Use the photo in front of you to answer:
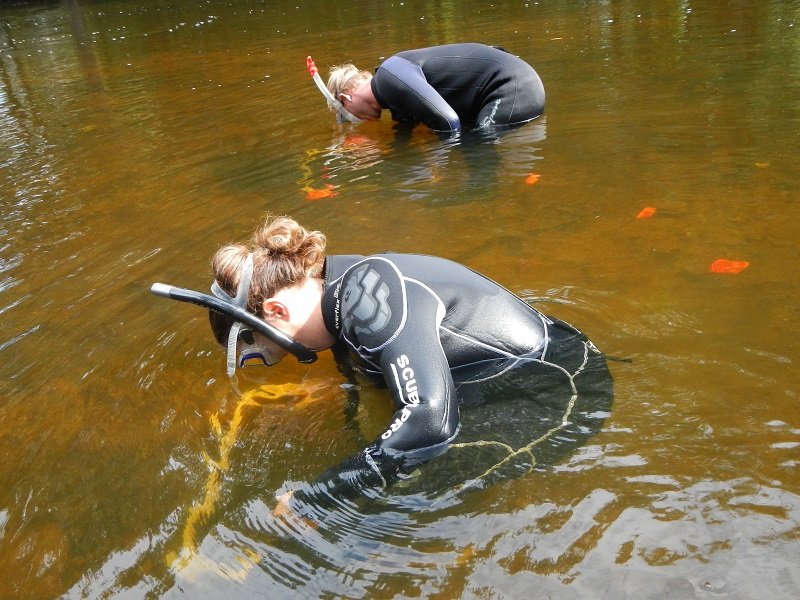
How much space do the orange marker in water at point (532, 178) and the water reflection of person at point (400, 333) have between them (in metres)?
1.92

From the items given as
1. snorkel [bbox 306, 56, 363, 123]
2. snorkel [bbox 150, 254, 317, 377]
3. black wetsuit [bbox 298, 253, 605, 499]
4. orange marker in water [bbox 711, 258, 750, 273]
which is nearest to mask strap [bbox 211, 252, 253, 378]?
snorkel [bbox 150, 254, 317, 377]

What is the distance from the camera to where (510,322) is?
252 cm

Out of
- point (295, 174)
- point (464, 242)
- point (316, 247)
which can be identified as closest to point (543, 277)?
point (464, 242)

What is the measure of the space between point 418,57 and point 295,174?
1.36 metres

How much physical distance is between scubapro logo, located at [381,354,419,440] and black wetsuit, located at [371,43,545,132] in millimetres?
3439

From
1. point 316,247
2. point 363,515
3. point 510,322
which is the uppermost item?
point 316,247

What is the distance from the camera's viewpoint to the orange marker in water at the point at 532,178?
14.6 ft

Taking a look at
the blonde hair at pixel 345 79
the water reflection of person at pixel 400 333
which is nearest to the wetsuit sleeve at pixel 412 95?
the blonde hair at pixel 345 79

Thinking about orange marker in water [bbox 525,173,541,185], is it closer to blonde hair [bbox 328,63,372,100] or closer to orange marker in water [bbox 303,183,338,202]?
orange marker in water [bbox 303,183,338,202]

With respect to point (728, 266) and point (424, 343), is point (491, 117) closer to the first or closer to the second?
point (728, 266)

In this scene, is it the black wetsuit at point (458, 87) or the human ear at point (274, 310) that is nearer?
the human ear at point (274, 310)

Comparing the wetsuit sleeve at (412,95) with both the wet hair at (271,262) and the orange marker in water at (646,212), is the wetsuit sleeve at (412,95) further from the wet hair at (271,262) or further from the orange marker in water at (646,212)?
the wet hair at (271,262)

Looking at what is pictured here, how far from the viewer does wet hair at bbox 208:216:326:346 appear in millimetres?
2406

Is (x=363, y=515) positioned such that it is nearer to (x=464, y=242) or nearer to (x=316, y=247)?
(x=316, y=247)
